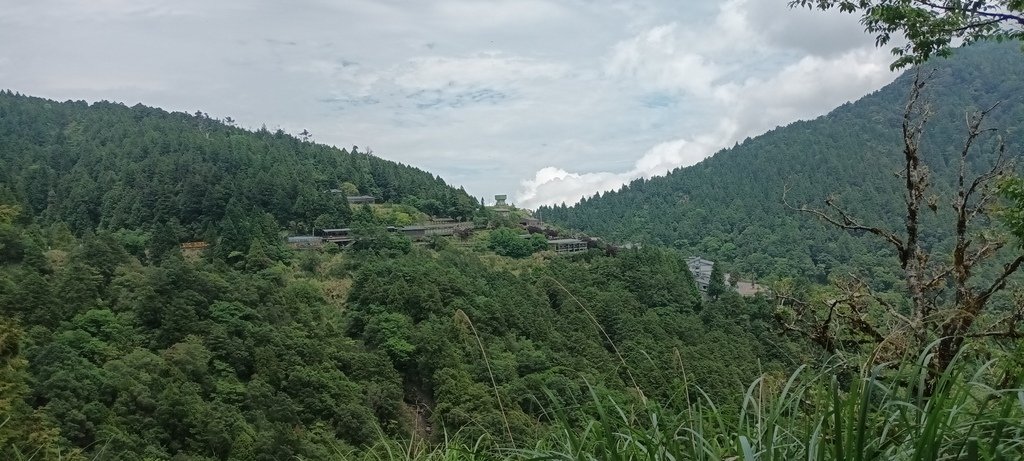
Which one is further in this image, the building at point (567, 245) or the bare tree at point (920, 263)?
the building at point (567, 245)

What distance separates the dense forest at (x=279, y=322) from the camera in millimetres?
10719

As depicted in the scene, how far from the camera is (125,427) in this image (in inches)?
439

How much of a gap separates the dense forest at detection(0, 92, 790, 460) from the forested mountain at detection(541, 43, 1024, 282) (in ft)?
58.4

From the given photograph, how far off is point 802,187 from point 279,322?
1881 inches

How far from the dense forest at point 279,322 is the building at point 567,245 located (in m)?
1.14

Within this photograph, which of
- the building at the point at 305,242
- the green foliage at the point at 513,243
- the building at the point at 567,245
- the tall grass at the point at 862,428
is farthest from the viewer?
the building at the point at 567,245

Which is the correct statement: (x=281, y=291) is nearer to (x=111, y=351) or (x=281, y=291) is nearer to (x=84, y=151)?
(x=111, y=351)

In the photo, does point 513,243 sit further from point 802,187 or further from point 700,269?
point 802,187

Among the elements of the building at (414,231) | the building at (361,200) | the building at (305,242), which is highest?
the building at (361,200)

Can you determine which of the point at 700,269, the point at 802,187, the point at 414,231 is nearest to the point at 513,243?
the point at 414,231

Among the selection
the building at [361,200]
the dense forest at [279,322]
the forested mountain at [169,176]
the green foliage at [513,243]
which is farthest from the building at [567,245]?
the building at [361,200]

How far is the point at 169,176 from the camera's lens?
1182 inches

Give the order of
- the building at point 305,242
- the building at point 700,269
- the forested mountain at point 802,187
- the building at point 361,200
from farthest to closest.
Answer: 1. the forested mountain at point 802,187
2. the building at point 700,269
3. the building at point 361,200
4. the building at point 305,242

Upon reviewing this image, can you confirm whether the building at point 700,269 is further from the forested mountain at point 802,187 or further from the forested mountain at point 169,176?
the forested mountain at point 169,176
